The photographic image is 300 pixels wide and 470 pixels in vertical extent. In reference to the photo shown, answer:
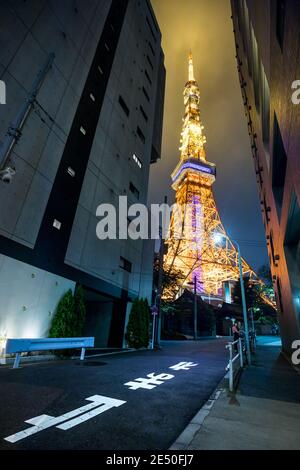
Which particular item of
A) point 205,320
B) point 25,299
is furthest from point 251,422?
point 205,320

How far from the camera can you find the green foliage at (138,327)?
14.3 m

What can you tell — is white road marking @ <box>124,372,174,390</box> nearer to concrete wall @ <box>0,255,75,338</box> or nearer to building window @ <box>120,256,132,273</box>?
concrete wall @ <box>0,255,75,338</box>

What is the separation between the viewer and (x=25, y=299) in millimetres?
8531

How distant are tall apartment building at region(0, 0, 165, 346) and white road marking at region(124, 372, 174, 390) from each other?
5.19 m

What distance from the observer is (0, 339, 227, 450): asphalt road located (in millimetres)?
2574

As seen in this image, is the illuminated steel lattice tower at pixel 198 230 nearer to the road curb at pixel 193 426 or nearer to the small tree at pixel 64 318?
the small tree at pixel 64 318

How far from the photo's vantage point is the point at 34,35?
10.7 m

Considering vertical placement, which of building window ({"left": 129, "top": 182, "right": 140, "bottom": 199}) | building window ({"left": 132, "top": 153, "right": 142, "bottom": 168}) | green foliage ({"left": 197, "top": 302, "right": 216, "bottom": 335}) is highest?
building window ({"left": 132, "top": 153, "right": 142, "bottom": 168})

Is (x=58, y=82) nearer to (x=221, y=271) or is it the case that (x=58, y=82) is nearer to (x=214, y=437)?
(x=214, y=437)

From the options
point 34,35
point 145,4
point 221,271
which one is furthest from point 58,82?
point 221,271

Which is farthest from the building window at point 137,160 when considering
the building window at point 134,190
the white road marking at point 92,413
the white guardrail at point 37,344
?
the white road marking at point 92,413

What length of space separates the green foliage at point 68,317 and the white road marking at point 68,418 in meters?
6.12

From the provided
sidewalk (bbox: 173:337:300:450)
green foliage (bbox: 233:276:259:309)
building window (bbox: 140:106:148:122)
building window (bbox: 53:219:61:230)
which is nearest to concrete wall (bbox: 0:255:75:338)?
building window (bbox: 53:219:61:230)

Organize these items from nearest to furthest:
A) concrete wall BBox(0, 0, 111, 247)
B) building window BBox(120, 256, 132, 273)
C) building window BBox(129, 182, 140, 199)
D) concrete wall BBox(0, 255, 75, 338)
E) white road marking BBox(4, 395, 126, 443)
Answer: white road marking BBox(4, 395, 126, 443) < concrete wall BBox(0, 255, 75, 338) < concrete wall BBox(0, 0, 111, 247) < building window BBox(120, 256, 132, 273) < building window BBox(129, 182, 140, 199)
